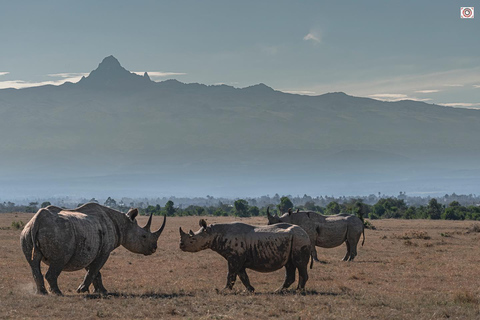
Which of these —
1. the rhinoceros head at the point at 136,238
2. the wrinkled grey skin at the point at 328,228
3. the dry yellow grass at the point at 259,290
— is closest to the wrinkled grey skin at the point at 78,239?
the rhinoceros head at the point at 136,238

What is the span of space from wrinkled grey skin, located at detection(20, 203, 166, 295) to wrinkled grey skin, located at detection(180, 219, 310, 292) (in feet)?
6.02

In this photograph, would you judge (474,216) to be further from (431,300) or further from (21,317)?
(21,317)

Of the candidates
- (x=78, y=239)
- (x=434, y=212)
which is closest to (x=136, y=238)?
(x=78, y=239)

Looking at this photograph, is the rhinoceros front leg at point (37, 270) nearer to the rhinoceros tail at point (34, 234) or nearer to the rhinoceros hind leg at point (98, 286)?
the rhinoceros tail at point (34, 234)

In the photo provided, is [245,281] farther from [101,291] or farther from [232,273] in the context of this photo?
[101,291]

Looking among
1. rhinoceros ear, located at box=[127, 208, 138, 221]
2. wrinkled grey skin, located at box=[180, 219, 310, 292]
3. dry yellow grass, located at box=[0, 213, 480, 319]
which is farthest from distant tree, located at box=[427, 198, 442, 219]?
rhinoceros ear, located at box=[127, 208, 138, 221]

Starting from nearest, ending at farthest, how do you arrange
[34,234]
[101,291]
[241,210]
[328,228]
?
[34,234]
[101,291]
[328,228]
[241,210]

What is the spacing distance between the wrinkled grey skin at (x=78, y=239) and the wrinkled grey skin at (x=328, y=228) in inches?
371

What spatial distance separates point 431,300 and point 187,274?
421 inches

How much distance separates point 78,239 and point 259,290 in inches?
232

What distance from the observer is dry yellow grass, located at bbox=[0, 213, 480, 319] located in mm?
16578

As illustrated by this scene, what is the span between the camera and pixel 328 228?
31.0m

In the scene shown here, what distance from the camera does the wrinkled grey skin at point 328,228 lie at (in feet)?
98.6

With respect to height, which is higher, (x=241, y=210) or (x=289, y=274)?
(x=241, y=210)
